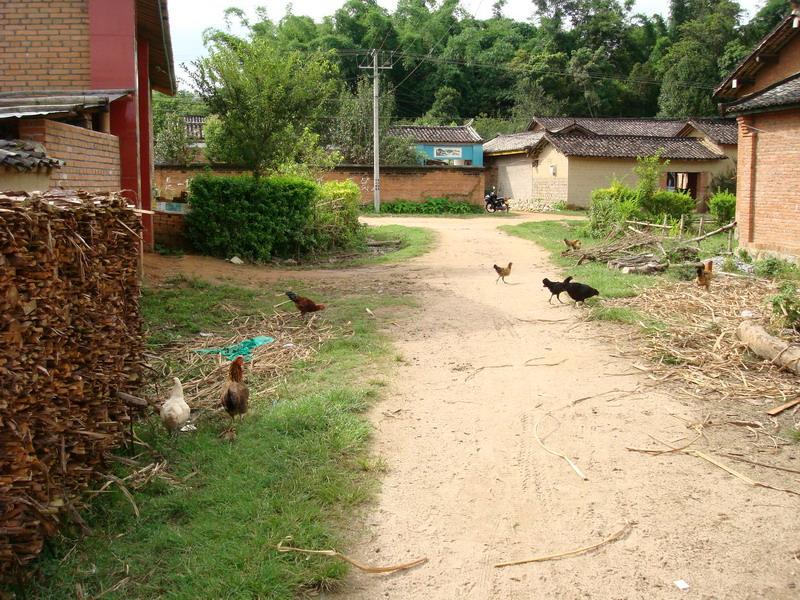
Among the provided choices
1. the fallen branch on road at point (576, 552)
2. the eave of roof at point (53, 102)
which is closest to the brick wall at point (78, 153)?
the eave of roof at point (53, 102)

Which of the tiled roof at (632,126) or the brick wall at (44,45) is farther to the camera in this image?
the tiled roof at (632,126)

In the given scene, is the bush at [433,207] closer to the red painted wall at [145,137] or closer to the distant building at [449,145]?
the distant building at [449,145]

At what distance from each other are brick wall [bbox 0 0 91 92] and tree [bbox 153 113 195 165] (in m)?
22.1

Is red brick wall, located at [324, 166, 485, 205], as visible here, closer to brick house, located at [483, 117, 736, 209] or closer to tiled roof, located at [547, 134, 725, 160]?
brick house, located at [483, 117, 736, 209]

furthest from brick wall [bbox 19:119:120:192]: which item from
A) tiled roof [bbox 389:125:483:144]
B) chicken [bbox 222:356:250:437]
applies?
tiled roof [bbox 389:125:483:144]

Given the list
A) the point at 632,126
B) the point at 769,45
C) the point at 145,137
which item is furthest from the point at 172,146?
the point at 632,126

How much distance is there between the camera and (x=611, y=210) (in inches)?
782

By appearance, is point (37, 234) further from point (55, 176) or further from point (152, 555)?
point (55, 176)

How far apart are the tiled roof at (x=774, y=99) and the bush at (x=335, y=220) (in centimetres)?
958

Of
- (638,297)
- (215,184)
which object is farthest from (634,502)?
(215,184)

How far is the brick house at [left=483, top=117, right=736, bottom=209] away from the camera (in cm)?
3641

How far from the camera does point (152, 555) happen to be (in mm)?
4223

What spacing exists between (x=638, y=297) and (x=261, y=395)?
21.2 feet

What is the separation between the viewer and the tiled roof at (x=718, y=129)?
1533 inches
